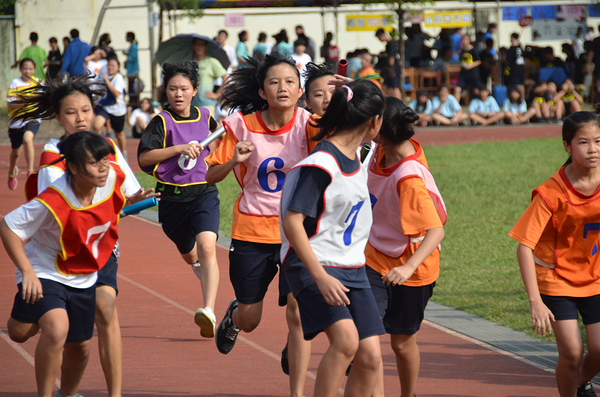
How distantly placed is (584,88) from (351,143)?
22465 mm

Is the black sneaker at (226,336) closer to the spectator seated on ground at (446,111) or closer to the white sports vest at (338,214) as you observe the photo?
the white sports vest at (338,214)

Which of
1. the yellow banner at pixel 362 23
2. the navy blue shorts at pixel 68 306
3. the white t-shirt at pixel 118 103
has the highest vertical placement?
the yellow banner at pixel 362 23

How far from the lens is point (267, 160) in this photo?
432cm

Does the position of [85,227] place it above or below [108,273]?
above

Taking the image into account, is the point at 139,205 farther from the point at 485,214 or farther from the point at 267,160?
the point at 485,214

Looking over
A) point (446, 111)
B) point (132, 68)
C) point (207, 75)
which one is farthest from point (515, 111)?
point (207, 75)

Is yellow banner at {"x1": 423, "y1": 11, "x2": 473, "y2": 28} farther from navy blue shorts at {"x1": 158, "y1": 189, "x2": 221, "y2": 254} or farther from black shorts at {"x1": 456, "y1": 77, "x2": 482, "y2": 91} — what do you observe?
navy blue shorts at {"x1": 158, "y1": 189, "x2": 221, "y2": 254}

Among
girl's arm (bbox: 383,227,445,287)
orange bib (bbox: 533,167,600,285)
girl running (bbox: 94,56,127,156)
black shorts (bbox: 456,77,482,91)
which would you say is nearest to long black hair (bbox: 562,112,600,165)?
orange bib (bbox: 533,167,600,285)

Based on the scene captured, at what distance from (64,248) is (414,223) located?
1653mm

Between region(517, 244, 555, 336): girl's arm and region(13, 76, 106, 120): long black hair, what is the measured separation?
8.28 ft

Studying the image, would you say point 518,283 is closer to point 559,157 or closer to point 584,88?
point 559,157

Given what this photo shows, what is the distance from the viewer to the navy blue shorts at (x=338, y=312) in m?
3.34

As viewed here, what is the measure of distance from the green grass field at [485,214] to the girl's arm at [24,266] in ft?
11.5

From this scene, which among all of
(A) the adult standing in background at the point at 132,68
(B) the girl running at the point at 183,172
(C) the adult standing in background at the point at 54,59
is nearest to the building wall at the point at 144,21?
(C) the adult standing in background at the point at 54,59
